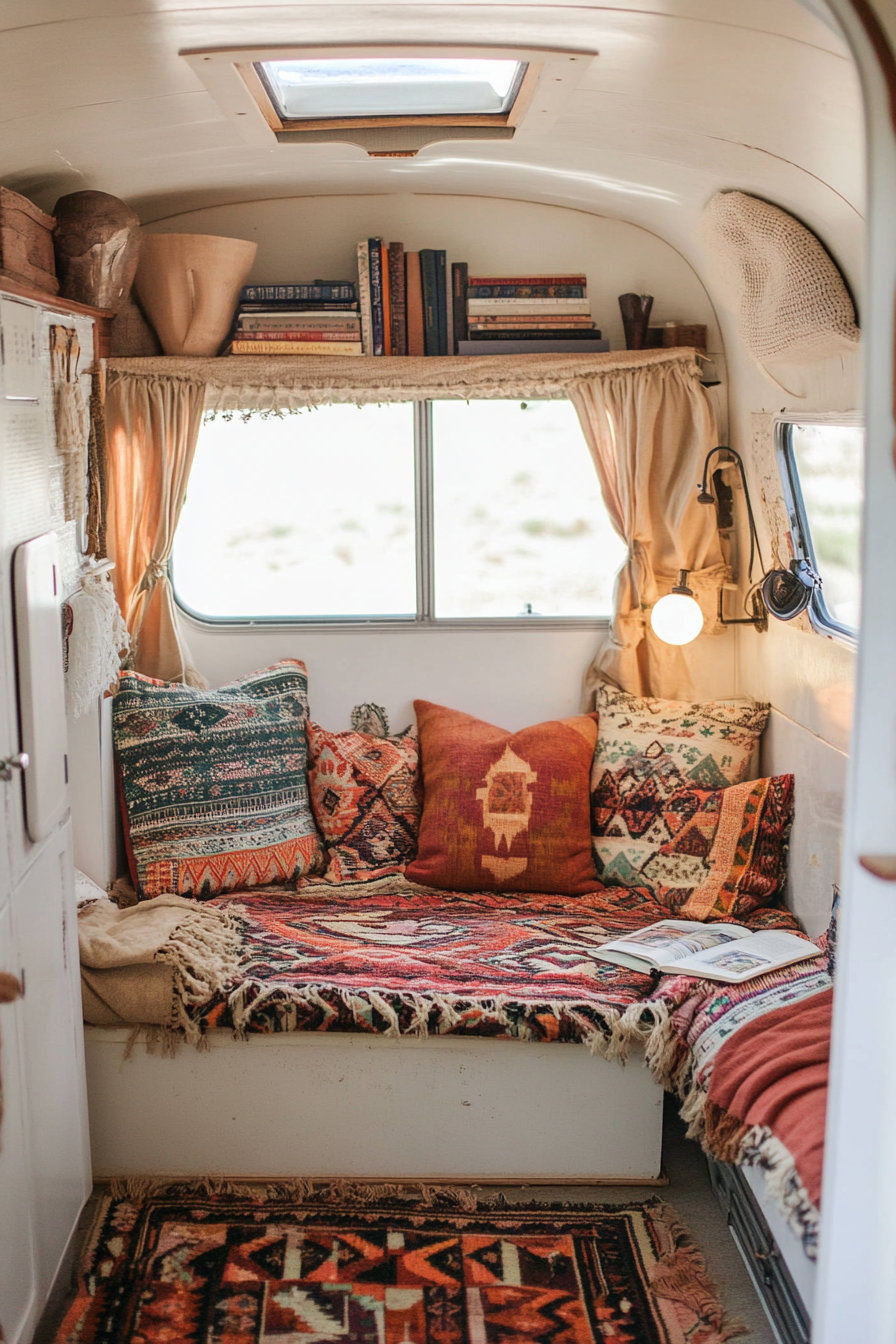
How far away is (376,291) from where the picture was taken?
12.5 ft

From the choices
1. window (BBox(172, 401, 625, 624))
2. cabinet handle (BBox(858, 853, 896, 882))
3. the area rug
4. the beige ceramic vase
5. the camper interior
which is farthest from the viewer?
window (BBox(172, 401, 625, 624))

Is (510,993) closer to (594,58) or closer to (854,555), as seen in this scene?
(854,555)

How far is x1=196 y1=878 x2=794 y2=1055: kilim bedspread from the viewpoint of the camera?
2904 millimetres

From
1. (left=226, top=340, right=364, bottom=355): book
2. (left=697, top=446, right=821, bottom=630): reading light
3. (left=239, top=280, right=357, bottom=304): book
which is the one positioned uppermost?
(left=239, top=280, right=357, bottom=304): book

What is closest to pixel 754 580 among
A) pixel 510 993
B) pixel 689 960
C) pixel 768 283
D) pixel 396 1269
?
pixel 768 283

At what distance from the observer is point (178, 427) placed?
3857 millimetres

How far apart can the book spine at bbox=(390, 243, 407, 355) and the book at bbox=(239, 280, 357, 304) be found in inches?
5.4

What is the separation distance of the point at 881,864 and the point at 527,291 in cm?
265

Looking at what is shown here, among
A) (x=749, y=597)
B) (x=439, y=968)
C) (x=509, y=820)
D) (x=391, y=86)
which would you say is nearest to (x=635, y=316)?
(x=749, y=597)

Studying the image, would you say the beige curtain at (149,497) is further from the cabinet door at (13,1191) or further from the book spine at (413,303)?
the cabinet door at (13,1191)

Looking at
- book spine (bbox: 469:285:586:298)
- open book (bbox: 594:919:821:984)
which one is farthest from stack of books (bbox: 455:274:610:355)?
open book (bbox: 594:919:821:984)

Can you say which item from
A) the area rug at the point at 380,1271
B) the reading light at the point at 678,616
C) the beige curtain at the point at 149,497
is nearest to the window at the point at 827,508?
the reading light at the point at 678,616

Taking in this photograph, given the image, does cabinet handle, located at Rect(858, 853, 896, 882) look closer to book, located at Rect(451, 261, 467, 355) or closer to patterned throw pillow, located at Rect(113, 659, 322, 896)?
patterned throw pillow, located at Rect(113, 659, 322, 896)

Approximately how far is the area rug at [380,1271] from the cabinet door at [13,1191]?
0.28 m
